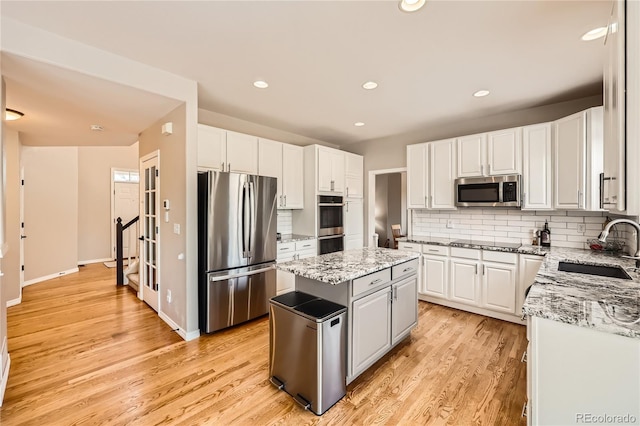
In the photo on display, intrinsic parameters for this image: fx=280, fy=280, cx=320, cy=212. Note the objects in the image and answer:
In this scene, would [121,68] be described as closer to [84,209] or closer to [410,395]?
[410,395]

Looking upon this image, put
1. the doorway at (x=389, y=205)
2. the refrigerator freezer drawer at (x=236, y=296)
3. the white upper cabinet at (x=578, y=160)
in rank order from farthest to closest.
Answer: the doorway at (x=389, y=205)
the refrigerator freezer drawer at (x=236, y=296)
the white upper cabinet at (x=578, y=160)

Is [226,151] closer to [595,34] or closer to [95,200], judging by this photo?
[595,34]

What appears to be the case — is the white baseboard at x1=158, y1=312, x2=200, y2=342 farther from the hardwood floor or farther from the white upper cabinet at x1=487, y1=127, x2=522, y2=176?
the white upper cabinet at x1=487, y1=127, x2=522, y2=176

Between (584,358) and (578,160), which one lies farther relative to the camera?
(578,160)

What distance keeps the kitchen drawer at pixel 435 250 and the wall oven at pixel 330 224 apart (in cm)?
145

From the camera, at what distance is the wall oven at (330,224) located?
14.9ft

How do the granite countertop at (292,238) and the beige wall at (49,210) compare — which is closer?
the granite countertop at (292,238)

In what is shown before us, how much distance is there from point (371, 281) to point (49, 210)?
6.52m

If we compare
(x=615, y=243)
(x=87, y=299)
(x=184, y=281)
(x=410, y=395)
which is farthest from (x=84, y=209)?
(x=615, y=243)

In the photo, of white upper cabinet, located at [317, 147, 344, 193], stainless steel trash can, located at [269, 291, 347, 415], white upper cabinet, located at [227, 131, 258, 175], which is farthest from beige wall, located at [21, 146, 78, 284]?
stainless steel trash can, located at [269, 291, 347, 415]

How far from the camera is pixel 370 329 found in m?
2.26

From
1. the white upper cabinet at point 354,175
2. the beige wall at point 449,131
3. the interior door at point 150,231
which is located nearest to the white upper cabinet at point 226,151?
the interior door at point 150,231

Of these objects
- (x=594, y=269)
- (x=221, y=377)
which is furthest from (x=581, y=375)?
(x=221, y=377)

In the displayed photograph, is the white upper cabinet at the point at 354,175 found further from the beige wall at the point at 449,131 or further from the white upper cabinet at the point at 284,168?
the white upper cabinet at the point at 284,168
